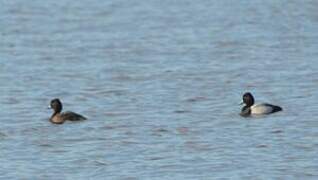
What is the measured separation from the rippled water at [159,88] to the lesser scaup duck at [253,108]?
14 centimetres

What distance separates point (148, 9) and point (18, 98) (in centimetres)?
1336

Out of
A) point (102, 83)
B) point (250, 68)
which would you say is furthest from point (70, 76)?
point (250, 68)

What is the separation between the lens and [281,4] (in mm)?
37375

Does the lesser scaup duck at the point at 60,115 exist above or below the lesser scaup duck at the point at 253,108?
above

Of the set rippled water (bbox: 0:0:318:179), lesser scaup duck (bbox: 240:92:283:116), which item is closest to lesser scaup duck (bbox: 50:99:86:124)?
rippled water (bbox: 0:0:318:179)

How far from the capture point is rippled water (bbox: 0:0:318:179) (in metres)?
18.2

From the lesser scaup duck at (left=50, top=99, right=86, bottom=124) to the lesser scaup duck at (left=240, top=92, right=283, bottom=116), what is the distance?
2.45m

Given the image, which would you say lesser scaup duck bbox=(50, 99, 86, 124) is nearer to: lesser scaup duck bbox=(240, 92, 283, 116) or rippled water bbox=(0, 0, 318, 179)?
rippled water bbox=(0, 0, 318, 179)

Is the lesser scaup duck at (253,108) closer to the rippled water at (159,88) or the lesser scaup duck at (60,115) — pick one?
the rippled water at (159,88)

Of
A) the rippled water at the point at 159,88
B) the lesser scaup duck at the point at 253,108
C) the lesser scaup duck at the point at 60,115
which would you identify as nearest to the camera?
the rippled water at the point at 159,88

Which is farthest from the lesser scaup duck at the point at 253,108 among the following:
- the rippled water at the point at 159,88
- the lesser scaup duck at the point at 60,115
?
the lesser scaup duck at the point at 60,115

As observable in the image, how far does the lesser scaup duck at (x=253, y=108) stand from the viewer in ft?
70.1

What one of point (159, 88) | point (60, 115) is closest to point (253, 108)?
point (60, 115)

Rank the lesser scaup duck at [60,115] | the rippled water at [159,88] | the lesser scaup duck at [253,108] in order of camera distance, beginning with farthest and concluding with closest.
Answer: the lesser scaup duck at [253,108], the lesser scaup duck at [60,115], the rippled water at [159,88]
